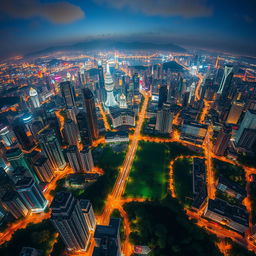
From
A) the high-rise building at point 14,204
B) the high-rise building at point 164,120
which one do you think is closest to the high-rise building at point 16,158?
the high-rise building at point 14,204

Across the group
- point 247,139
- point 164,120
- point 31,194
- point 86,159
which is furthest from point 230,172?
point 31,194

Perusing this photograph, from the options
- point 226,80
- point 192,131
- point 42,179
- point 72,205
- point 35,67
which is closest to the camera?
point 72,205

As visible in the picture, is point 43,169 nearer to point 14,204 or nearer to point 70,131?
point 14,204

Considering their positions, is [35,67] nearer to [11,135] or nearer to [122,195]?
[11,135]

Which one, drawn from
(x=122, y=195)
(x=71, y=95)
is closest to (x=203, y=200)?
(x=122, y=195)

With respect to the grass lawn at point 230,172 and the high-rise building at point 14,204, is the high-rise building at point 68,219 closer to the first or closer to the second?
the high-rise building at point 14,204

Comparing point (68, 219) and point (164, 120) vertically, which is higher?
point (68, 219)
